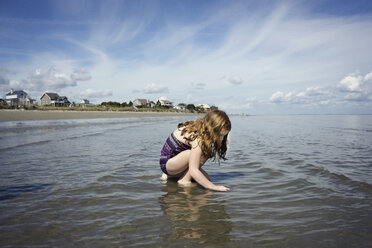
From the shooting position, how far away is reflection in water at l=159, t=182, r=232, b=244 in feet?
7.29

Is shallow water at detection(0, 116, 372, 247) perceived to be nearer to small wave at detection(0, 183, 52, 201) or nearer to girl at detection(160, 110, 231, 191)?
small wave at detection(0, 183, 52, 201)

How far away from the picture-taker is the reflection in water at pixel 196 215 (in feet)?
7.29

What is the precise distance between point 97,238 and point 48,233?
0.50 metres

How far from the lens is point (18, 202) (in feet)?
9.91

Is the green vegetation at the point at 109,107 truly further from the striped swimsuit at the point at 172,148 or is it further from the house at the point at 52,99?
the house at the point at 52,99

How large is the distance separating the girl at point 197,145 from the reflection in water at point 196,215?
11.7 inches

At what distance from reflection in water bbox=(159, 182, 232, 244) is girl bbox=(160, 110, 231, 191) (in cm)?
30

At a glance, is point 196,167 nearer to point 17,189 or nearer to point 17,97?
point 17,189

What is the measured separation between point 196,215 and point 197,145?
1027 millimetres

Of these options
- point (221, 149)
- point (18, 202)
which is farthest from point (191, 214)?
point (18, 202)

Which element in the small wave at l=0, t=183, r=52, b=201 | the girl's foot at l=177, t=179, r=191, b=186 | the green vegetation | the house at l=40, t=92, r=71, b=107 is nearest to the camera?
the small wave at l=0, t=183, r=52, b=201

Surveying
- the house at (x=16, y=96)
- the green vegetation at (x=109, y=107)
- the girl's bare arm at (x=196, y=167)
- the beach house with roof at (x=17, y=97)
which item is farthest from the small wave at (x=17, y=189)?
the house at (x=16, y=96)

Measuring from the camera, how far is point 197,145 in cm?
342

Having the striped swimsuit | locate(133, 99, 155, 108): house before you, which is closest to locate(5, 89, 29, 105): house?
locate(133, 99, 155, 108): house
